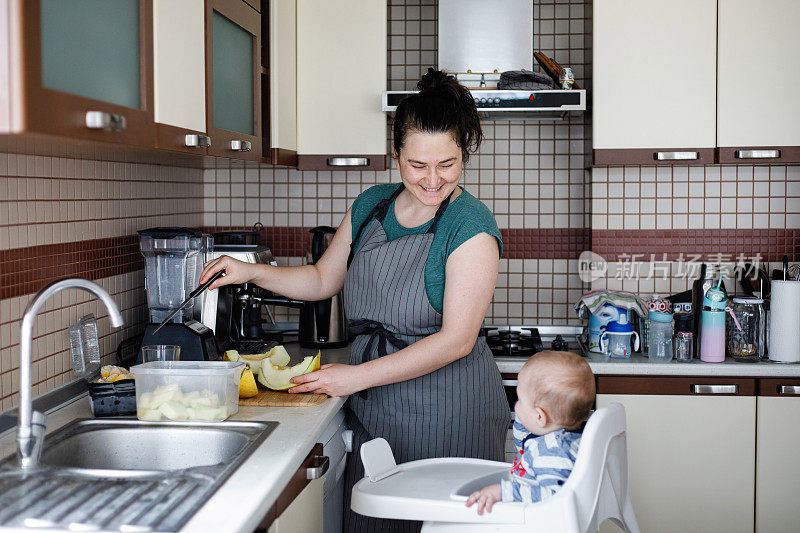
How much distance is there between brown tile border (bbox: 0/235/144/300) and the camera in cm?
188

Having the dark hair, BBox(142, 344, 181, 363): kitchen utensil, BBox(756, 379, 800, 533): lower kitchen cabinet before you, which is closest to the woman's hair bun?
the dark hair

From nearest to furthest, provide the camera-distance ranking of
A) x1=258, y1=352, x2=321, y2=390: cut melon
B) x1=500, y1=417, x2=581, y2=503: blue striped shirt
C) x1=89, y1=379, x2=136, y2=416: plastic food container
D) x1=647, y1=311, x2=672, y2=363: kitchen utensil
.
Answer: x1=500, y1=417, x2=581, y2=503: blue striped shirt
x1=89, y1=379, x2=136, y2=416: plastic food container
x1=258, y1=352, x2=321, y2=390: cut melon
x1=647, y1=311, x2=672, y2=363: kitchen utensil

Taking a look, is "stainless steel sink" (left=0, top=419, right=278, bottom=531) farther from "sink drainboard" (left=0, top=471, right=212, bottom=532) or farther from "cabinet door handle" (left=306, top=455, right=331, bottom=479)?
"cabinet door handle" (left=306, top=455, right=331, bottom=479)

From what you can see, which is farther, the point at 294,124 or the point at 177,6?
the point at 294,124

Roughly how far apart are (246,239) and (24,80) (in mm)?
1731

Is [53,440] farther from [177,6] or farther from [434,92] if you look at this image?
[434,92]

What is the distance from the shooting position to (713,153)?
115 inches

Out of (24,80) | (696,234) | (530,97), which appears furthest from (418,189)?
(696,234)

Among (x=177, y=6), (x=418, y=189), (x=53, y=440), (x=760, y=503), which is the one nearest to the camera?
(x=53, y=440)

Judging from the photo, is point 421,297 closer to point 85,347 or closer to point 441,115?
point 441,115

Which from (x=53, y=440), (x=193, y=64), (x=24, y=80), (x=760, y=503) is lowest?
(x=760, y=503)

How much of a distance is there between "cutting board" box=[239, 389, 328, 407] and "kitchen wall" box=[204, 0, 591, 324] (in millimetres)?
1325

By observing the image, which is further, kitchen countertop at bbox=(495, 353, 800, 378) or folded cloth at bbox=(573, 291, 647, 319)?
folded cloth at bbox=(573, 291, 647, 319)

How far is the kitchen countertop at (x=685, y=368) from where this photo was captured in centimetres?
279
